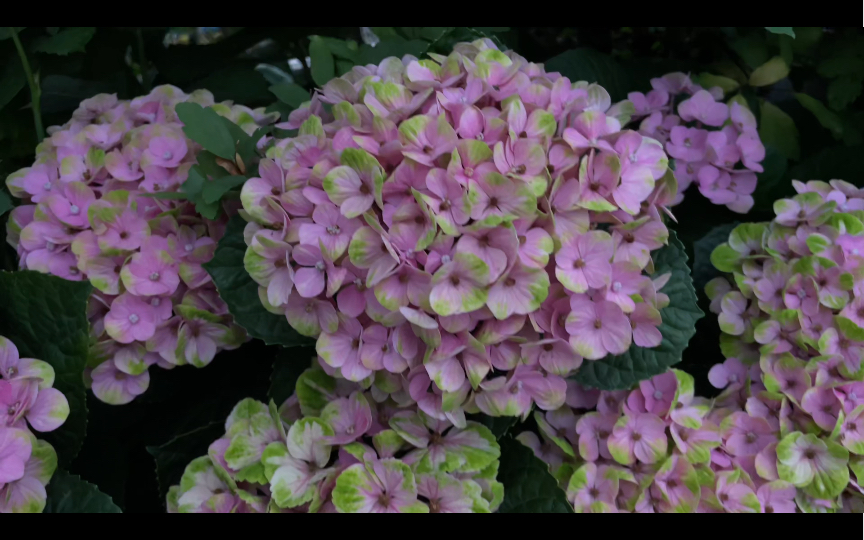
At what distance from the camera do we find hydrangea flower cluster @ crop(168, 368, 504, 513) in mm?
651

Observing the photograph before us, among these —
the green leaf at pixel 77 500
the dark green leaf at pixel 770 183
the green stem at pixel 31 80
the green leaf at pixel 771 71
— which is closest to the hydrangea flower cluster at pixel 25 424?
the green leaf at pixel 77 500

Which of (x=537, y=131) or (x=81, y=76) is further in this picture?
(x=81, y=76)

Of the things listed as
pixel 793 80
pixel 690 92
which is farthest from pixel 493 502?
pixel 793 80

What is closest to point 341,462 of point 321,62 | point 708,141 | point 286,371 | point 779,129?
point 286,371

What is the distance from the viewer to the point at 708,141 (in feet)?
3.16

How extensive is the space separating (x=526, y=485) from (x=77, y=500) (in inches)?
18.9

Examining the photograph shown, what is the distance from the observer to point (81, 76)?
3.67ft

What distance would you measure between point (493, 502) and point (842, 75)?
0.91 meters

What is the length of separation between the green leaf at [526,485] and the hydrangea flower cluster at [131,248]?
0.35 m

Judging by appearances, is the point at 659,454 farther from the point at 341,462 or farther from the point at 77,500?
the point at 77,500

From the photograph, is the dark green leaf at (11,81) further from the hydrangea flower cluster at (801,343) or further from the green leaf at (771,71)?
the green leaf at (771,71)

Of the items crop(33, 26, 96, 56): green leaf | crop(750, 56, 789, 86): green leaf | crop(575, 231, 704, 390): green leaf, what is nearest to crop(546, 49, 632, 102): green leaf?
crop(750, 56, 789, 86): green leaf

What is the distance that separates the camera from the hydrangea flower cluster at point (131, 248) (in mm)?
747

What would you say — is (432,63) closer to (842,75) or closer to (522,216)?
(522,216)
